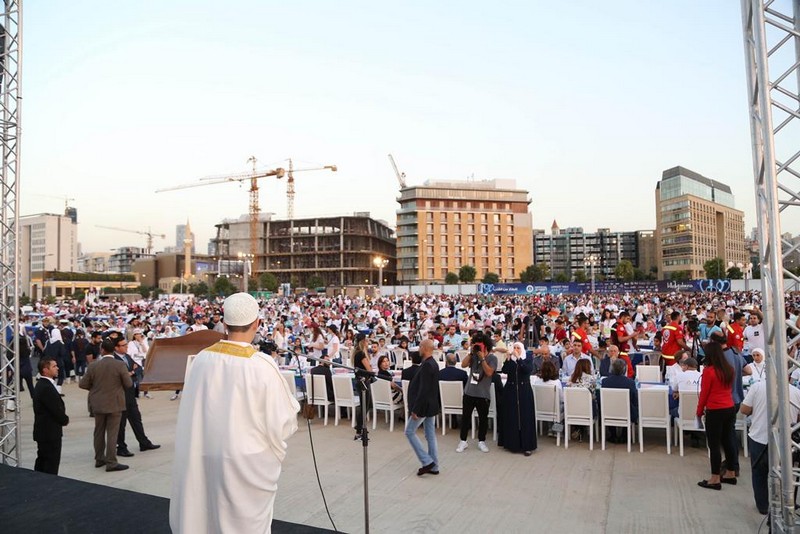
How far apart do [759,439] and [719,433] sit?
3.30ft

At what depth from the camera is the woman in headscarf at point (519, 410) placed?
269 inches

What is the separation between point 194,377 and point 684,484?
5638 millimetres

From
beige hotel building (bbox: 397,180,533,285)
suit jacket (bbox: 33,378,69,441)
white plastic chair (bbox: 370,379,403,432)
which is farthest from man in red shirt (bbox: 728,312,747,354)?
beige hotel building (bbox: 397,180,533,285)

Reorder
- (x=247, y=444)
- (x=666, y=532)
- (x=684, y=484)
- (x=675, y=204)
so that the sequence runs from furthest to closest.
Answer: (x=675, y=204)
(x=684, y=484)
(x=666, y=532)
(x=247, y=444)

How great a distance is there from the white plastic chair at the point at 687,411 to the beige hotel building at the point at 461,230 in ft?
271

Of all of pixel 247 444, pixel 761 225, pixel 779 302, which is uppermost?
pixel 761 225

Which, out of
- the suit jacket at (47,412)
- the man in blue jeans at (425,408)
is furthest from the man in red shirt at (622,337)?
the suit jacket at (47,412)

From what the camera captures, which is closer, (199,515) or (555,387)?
(199,515)

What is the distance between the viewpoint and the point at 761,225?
377 centimetres

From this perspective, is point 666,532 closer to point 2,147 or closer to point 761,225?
point 761,225

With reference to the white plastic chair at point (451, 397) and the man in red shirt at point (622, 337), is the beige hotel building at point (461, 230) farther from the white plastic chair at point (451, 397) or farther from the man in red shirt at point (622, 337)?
the white plastic chair at point (451, 397)

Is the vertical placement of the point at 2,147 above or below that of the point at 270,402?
above

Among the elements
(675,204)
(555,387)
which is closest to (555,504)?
(555,387)

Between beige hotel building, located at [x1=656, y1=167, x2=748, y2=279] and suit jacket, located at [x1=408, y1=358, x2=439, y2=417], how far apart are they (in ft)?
353
